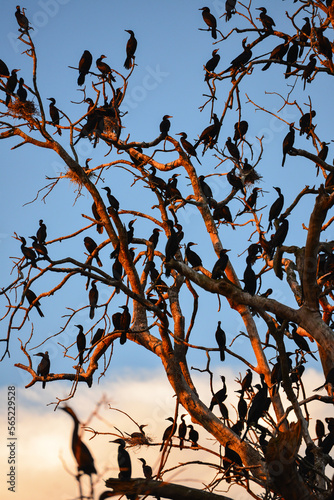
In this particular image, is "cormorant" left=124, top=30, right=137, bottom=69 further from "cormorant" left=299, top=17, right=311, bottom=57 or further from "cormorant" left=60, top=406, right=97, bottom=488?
"cormorant" left=60, top=406, right=97, bottom=488

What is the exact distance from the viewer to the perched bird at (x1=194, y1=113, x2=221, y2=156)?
541cm

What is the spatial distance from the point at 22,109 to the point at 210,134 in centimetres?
191

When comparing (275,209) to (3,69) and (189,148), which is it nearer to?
(189,148)

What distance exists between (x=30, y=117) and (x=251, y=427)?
3.49 m

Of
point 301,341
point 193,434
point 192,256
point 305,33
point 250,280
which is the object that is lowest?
point 193,434

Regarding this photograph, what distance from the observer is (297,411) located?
342 centimetres

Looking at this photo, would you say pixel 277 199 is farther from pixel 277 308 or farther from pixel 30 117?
pixel 30 117

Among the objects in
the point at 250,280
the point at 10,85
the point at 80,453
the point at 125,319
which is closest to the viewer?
the point at 80,453

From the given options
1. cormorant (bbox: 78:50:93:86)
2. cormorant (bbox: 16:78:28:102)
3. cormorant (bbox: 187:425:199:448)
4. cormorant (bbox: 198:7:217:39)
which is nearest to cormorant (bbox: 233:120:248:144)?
cormorant (bbox: 198:7:217:39)

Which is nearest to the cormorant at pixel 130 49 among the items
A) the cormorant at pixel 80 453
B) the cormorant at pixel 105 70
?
the cormorant at pixel 105 70

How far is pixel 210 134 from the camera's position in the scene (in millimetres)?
5516

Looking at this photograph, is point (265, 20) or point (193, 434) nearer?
point (193, 434)

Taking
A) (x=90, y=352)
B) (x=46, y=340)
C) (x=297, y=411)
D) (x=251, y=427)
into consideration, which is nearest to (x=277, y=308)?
(x=297, y=411)

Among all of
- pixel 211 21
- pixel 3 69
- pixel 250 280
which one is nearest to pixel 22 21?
pixel 3 69
